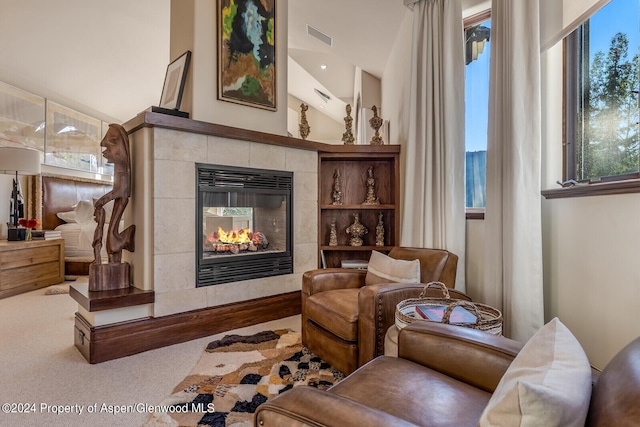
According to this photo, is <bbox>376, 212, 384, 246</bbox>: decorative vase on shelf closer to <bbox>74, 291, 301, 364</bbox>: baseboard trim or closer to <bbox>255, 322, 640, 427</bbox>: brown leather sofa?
<bbox>74, 291, 301, 364</bbox>: baseboard trim

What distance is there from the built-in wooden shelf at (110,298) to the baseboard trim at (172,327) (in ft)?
0.43

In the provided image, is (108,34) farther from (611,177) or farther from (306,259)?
(611,177)

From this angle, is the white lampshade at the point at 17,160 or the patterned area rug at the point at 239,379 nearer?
the patterned area rug at the point at 239,379

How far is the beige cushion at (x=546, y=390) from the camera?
0.57 metres

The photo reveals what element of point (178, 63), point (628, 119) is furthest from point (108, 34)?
point (628, 119)

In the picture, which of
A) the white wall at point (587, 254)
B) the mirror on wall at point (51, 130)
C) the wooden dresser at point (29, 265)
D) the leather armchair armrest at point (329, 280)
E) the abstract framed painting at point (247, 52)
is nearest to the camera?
the white wall at point (587, 254)

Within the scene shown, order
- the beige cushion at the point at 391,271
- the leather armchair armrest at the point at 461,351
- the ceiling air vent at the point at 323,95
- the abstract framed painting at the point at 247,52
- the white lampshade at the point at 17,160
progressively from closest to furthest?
1. the leather armchair armrest at the point at 461,351
2. the beige cushion at the point at 391,271
3. the abstract framed painting at the point at 247,52
4. the white lampshade at the point at 17,160
5. the ceiling air vent at the point at 323,95

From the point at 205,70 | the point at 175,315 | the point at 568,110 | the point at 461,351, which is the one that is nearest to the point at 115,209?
the point at 175,315

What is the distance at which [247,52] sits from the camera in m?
2.96

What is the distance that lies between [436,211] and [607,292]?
50.9 inches

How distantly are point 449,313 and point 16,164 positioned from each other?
4696 millimetres

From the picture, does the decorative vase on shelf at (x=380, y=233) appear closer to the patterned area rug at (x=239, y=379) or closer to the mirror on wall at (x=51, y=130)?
the patterned area rug at (x=239, y=379)

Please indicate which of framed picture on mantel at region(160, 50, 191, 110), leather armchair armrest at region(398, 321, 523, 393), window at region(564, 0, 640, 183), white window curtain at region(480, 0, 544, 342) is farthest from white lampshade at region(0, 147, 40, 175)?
window at region(564, 0, 640, 183)

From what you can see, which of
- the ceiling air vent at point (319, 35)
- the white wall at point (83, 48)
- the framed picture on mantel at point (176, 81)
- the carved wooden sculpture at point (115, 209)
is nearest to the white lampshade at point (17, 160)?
the white wall at point (83, 48)
